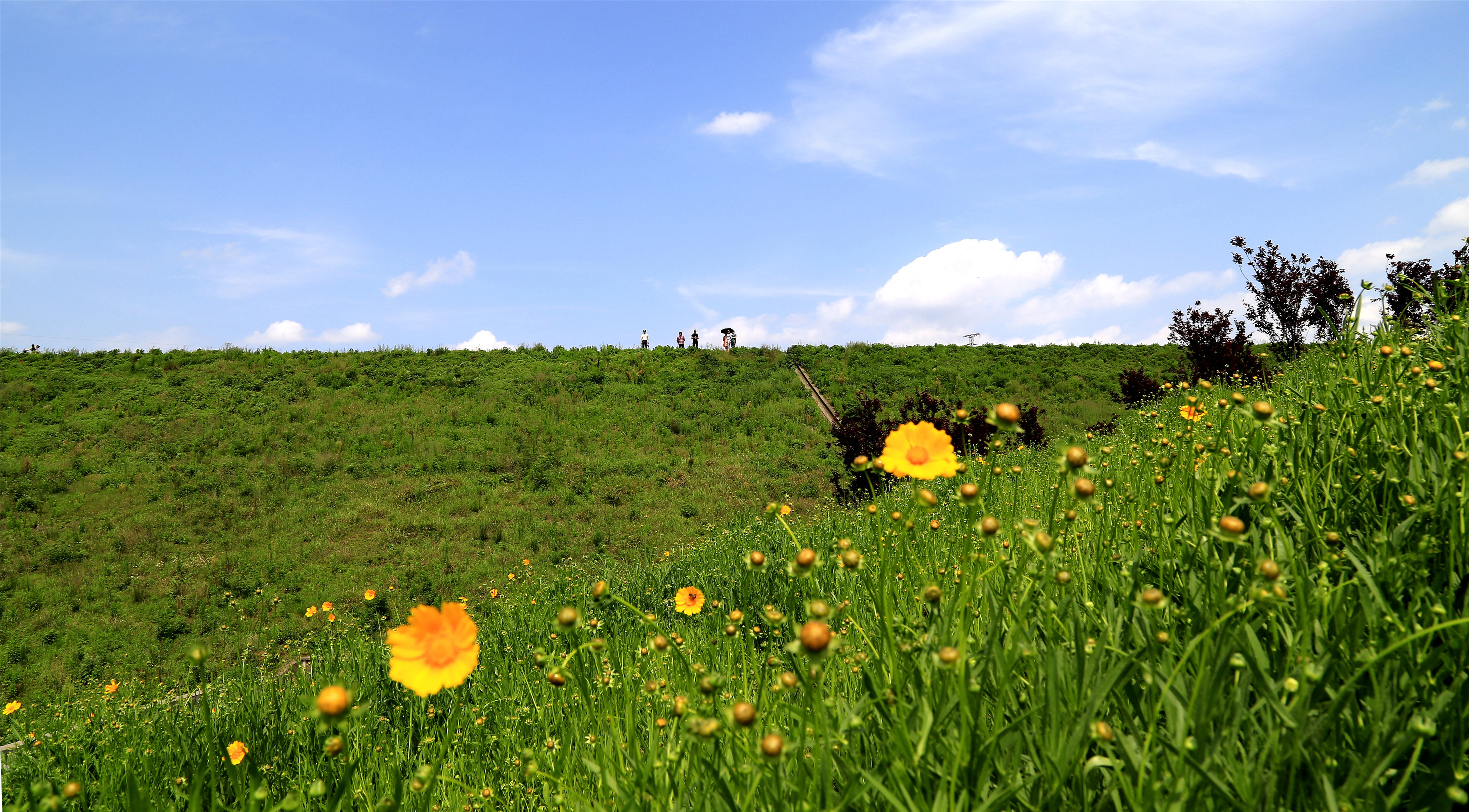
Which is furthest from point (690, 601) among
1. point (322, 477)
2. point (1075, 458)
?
point (322, 477)

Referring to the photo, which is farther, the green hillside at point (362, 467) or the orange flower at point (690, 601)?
the green hillside at point (362, 467)

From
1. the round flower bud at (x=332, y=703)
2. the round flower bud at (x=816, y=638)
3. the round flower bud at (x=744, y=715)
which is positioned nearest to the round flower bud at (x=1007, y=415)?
the round flower bud at (x=816, y=638)

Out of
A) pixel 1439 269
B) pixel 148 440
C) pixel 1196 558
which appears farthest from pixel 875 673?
pixel 148 440

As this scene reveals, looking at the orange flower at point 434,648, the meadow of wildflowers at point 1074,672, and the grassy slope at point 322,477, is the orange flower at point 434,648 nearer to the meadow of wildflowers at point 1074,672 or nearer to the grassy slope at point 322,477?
the meadow of wildflowers at point 1074,672

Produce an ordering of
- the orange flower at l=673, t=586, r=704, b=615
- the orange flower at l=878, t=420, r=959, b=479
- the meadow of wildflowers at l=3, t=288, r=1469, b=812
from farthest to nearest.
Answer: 1. the orange flower at l=673, t=586, r=704, b=615
2. the orange flower at l=878, t=420, r=959, b=479
3. the meadow of wildflowers at l=3, t=288, r=1469, b=812

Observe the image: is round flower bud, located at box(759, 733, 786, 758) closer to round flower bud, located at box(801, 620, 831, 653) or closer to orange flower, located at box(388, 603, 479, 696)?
round flower bud, located at box(801, 620, 831, 653)

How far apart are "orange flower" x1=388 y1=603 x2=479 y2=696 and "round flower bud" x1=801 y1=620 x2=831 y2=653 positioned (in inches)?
21.8

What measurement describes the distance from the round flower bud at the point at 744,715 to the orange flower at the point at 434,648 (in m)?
0.45

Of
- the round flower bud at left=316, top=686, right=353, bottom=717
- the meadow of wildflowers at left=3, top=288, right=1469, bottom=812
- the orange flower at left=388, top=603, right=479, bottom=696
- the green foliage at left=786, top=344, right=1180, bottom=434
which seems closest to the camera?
the round flower bud at left=316, top=686, right=353, bottom=717

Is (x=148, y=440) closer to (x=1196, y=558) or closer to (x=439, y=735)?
(x=439, y=735)

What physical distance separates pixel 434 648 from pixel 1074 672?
1130 mm

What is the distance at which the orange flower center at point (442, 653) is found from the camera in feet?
3.63

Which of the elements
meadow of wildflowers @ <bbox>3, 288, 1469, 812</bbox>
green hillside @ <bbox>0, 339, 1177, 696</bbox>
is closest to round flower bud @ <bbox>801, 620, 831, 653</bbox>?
meadow of wildflowers @ <bbox>3, 288, 1469, 812</bbox>

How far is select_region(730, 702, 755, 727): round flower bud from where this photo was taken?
88 centimetres
